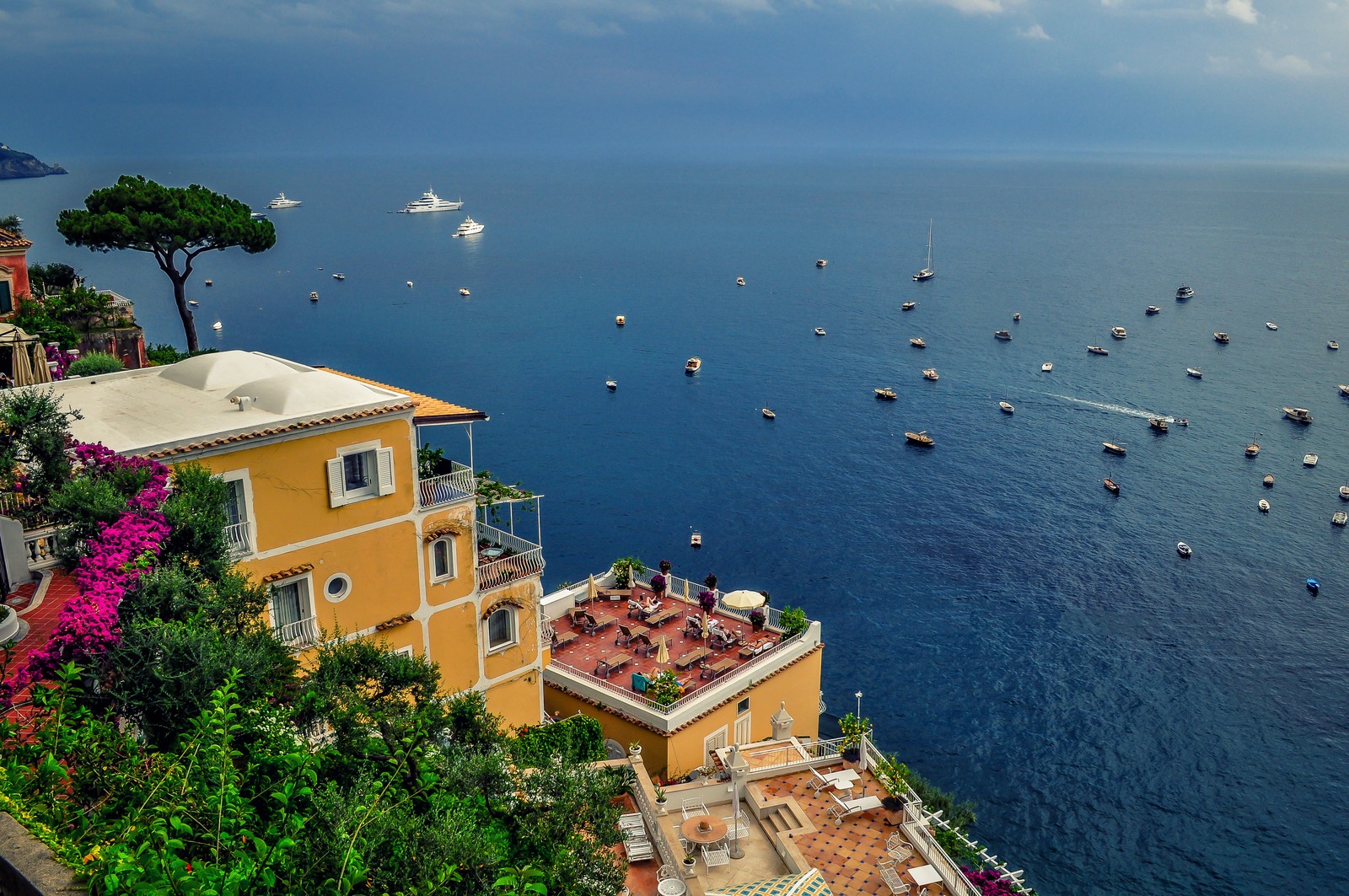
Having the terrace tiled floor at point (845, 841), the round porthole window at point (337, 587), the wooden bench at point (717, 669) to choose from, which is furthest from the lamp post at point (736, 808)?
the round porthole window at point (337, 587)

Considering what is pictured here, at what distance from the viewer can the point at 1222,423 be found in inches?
3553

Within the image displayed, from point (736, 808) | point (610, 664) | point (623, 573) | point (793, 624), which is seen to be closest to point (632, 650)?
point (610, 664)

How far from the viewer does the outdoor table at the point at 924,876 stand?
25422mm

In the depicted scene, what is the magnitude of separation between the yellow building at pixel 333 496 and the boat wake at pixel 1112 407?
8039cm

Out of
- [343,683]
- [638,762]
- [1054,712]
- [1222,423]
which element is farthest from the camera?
[1222,423]

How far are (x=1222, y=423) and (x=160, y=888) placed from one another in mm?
98324

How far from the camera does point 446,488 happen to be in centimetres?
2670

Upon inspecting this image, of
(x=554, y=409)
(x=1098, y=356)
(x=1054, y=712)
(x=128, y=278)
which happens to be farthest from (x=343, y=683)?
(x=128, y=278)

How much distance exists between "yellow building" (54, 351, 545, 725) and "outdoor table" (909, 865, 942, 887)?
1308cm

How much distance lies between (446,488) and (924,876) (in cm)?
1640

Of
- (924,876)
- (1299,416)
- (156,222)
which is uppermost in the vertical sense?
(156,222)

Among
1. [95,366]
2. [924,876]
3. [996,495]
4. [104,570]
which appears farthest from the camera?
[996,495]

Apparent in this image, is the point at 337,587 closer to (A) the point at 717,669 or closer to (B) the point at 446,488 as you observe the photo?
(B) the point at 446,488

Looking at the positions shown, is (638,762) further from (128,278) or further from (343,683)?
(128,278)
